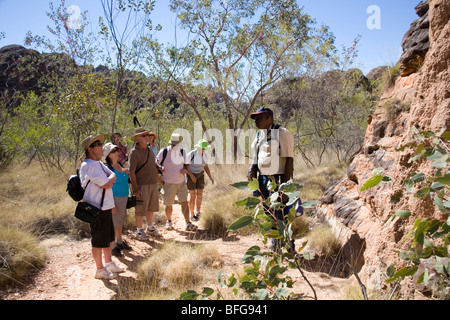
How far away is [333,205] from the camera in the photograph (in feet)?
16.8

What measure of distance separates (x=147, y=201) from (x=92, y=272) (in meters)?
1.49

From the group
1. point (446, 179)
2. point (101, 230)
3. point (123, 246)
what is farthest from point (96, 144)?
point (446, 179)

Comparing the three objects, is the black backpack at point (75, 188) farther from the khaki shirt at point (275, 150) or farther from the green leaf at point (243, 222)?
the green leaf at point (243, 222)

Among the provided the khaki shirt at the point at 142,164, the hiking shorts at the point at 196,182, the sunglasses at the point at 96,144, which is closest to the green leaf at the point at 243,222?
the sunglasses at the point at 96,144

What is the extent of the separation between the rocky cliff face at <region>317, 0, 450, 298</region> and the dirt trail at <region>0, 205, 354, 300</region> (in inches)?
21.7

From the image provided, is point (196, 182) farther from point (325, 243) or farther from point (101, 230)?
point (325, 243)

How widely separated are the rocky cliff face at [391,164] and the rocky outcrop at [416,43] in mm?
21

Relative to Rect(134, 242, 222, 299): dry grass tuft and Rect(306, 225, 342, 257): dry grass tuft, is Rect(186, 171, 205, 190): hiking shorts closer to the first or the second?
Rect(134, 242, 222, 299): dry grass tuft

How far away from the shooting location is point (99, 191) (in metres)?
3.77

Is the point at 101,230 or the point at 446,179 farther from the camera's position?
the point at 101,230

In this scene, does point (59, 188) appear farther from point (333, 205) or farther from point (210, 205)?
point (333, 205)

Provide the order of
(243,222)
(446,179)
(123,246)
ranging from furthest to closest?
(123,246) → (243,222) → (446,179)

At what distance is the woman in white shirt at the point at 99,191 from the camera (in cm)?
362
